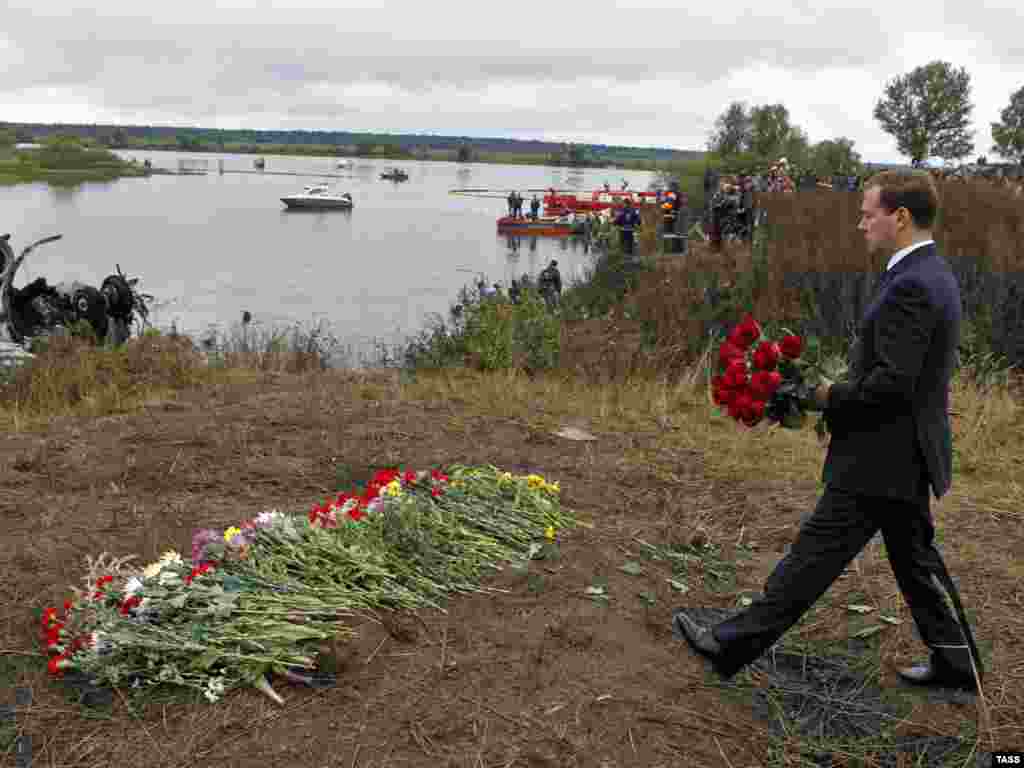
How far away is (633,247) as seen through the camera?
Answer: 22.2 meters

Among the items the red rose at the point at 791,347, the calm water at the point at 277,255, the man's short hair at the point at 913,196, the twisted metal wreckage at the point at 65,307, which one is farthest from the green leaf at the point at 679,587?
the twisted metal wreckage at the point at 65,307

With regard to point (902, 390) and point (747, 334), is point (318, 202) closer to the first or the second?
point (747, 334)

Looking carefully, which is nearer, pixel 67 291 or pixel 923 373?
pixel 923 373

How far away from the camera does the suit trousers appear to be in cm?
332

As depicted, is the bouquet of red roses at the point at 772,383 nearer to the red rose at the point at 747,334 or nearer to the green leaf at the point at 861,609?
the red rose at the point at 747,334

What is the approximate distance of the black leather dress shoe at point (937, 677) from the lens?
11.8ft

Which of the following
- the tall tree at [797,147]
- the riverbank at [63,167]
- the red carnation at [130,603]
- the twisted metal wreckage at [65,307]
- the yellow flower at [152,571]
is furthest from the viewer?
the riverbank at [63,167]

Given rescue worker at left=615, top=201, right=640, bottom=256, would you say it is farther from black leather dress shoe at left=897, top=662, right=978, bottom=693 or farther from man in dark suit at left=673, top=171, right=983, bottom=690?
man in dark suit at left=673, top=171, right=983, bottom=690

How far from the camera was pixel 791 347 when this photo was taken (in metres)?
3.49

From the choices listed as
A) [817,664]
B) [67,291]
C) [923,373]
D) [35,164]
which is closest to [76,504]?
[817,664]

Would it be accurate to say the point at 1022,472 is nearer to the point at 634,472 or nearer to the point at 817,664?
the point at 634,472

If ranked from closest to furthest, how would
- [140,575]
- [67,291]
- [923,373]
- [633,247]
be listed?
[923,373] < [140,575] < [67,291] < [633,247]

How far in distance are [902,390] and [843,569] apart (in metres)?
0.73

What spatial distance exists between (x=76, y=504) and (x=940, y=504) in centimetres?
517
